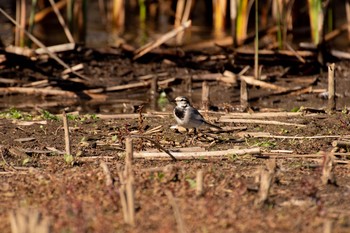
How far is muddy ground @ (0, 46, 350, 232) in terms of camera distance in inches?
216

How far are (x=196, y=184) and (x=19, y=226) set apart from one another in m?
1.68

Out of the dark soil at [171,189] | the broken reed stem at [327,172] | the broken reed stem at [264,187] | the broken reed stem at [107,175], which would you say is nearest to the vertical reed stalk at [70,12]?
the dark soil at [171,189]

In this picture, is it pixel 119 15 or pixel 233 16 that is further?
pixel 119 15

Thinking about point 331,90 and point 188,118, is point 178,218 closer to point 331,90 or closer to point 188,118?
point 188,118

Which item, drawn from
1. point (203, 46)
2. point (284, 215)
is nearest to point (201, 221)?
point (284, 215)

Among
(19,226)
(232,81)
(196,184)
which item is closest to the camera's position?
(19,226)

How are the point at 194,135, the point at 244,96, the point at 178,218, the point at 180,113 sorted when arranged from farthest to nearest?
the point at 244,96
the point at 194,135
the point at 180,113
the point at 178,218

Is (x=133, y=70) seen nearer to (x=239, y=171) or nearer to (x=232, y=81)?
(x=232, y=81)

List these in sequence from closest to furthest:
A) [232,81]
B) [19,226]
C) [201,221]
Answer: [19,226] < [201,221] < [232,81]

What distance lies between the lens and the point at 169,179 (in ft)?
20.5

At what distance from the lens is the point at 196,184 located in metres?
6.10

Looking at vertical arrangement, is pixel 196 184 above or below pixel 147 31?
below

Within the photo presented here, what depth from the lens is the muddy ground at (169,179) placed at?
548cm

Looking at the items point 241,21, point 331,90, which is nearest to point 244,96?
point 331,90
